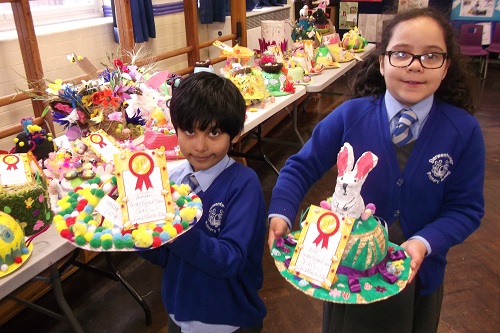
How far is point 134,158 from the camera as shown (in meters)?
1.00

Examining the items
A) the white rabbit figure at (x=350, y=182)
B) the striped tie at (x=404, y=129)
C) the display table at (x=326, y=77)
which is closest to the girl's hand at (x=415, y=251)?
the white rabbit figure at (x=350, y=182)

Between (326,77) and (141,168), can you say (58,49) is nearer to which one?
(326,77)

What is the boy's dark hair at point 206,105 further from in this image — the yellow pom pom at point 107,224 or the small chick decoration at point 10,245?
the small chick decoration at point 10,245

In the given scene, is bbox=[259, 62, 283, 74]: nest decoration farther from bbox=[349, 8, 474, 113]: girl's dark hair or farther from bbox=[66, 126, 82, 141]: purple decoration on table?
bbox=[349, 8, 474, 113]: girl's dark hair

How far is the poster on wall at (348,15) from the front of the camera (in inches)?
259

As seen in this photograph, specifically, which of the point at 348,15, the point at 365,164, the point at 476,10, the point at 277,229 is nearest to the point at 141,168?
the point at 277,229

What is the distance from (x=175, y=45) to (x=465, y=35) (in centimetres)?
494

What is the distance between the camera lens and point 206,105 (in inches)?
43.1

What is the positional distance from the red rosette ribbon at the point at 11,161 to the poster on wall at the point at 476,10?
7.08 m

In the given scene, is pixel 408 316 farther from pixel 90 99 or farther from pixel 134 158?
pixel 90 99

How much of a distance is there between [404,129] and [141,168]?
2.22 feet

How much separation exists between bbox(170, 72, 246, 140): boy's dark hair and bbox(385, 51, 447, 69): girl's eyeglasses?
41cm

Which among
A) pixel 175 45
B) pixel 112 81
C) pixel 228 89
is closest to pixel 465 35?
pixel 175 45

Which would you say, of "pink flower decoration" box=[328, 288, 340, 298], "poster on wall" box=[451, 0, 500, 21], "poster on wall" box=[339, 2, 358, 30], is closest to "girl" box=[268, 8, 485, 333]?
"pink flower decoration" box=[328, 288, 340, 298]
